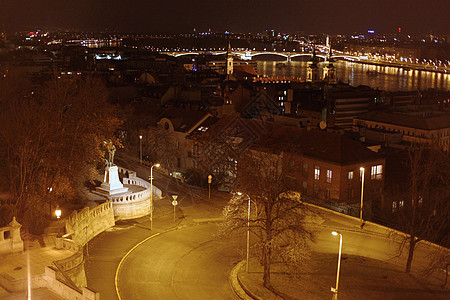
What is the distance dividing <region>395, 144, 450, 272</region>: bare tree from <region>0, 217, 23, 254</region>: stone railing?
13.8 metres

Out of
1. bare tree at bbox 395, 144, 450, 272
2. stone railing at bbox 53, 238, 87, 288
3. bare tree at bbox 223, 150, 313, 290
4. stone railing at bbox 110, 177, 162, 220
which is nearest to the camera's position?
stone railing at bbox 53, 238, 87, 288

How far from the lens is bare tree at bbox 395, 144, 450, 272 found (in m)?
21.2

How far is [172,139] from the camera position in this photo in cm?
4097

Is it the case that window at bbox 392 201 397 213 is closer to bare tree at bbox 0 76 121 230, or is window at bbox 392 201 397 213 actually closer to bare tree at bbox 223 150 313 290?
bare tree at bbox 223 150 313 290

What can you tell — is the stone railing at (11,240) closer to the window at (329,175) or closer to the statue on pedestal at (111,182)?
the statue on pedestal at (111,182)

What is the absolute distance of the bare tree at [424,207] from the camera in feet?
69.7

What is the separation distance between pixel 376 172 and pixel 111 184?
15133 millimetres

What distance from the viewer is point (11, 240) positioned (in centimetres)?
1833

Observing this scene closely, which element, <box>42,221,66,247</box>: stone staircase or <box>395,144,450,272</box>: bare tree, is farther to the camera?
<box>395,144,450,272</box>: bare tree

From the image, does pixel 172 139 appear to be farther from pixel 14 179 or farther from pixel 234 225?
pixel 234 225

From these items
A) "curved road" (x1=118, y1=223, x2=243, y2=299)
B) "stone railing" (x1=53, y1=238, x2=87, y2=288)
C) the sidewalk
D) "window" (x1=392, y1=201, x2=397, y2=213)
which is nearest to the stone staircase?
the sidewalk

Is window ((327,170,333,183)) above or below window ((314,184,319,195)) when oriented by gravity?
above

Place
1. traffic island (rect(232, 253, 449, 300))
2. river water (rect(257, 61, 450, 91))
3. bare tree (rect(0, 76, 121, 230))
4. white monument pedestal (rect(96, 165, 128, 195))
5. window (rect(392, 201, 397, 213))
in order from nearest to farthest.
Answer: traffic island (rect(232, 253, 449, 300)), bare tree (rect(0, 76, 121, 230)), white monument pedestal (rect(96, 165, 128, 195)), window (rect(392, 201, 397, 213)), river water (rect(257, 61, 450, 91))

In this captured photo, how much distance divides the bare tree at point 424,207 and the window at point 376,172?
179cm
